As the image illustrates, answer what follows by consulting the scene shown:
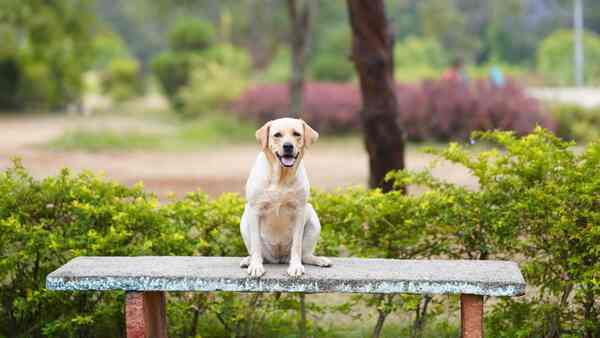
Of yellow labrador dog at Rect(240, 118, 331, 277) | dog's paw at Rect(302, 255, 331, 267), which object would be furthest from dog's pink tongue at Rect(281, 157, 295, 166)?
dog's paw at Rect(302, 255, 331, 267)

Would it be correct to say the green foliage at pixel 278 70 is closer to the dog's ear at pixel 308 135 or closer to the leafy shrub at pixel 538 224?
the leafy shrub at pixel 538 224

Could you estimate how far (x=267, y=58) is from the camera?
42250 mm

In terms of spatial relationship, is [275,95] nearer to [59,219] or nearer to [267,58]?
[59,219]

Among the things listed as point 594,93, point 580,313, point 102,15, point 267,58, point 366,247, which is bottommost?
point 580,313

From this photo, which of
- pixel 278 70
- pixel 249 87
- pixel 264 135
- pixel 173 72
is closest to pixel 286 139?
pixel 264 135

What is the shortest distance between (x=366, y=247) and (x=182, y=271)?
1.42 metres

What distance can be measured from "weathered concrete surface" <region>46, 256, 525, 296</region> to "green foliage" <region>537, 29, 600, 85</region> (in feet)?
108

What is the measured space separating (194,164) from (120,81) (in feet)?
51.7

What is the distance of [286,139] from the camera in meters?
3.88

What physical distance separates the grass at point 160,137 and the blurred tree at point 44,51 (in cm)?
559

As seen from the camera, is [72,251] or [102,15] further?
[102,15]

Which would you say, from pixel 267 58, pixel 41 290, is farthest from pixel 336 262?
pixel 267 58

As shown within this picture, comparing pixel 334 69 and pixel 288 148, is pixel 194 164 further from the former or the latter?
pixel 334 69

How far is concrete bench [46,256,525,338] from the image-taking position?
12.9ft
